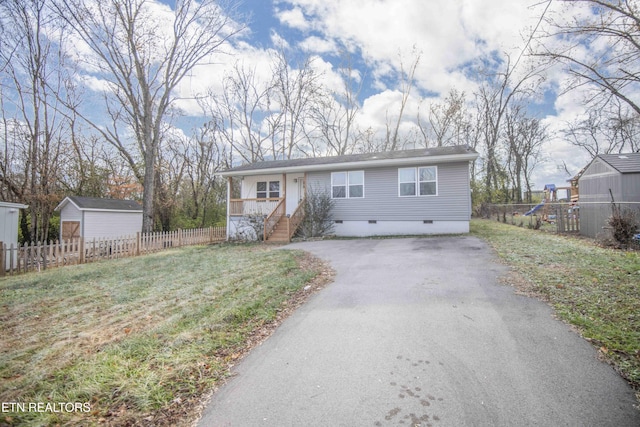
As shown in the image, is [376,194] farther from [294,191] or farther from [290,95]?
[290,95]

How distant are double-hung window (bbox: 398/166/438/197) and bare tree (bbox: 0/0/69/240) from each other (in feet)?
63.1

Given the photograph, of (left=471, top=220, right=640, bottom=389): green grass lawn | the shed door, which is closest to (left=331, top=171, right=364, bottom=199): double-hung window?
(left=471, top=220, right=640, bottom=389): green grass lawn

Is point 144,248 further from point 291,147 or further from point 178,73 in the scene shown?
point 291,147

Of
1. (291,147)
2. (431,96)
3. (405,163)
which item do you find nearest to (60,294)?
(405,163)

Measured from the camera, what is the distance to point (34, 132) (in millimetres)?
16609

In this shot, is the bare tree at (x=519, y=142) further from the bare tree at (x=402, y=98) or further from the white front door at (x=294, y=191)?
the white front door at (x=294, y=191)

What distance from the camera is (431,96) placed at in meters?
27.5

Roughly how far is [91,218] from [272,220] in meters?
10.6

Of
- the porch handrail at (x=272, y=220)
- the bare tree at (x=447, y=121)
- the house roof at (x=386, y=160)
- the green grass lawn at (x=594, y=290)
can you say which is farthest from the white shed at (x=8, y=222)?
the bare tree at (x=447, y=121)

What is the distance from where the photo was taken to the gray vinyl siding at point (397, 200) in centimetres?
1253

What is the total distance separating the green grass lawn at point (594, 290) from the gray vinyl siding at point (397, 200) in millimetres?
4580

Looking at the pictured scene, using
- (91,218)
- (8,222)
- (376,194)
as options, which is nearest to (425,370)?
(376,194)

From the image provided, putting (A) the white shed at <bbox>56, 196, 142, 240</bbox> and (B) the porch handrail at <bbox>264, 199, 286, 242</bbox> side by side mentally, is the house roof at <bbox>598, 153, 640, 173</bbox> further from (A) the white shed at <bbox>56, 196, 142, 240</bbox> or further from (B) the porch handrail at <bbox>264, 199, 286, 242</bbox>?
(A) the white shed at <bbox>56, 196, 142, 240</bbox>

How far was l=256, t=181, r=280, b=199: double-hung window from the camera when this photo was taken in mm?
16703
